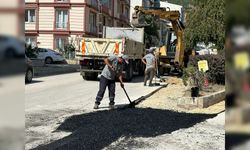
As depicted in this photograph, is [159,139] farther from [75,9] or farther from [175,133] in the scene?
[75,9]

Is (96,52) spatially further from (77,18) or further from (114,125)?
(77,18)

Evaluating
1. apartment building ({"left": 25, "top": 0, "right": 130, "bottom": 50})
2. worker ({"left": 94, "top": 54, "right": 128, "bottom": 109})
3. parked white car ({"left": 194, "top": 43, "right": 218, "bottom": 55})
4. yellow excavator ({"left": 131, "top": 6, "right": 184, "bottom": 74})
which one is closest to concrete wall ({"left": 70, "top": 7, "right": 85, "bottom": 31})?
apartment building ({"left": 25, "top": 0, "right": 130, "bottom": 50})

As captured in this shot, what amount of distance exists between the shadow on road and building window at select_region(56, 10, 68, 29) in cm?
3945

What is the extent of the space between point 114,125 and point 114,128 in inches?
14.8

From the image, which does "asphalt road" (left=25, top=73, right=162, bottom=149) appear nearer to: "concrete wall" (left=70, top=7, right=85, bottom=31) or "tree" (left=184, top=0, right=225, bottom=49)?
"tree" (left=184, top=0, right=225, bottom=49)

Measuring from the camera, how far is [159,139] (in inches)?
292

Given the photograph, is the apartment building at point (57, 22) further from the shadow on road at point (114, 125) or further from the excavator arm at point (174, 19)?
the shadow on road at point (114, 125)

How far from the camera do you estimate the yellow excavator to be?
2531 centimetres

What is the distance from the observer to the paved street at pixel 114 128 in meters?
7.08

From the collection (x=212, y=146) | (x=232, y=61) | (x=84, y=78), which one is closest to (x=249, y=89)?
(x=232, y=61)

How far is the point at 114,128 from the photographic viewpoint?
27.5 feet

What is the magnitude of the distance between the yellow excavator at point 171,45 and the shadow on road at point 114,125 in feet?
47.5

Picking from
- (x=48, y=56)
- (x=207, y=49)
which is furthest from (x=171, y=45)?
(x=48, y=56)

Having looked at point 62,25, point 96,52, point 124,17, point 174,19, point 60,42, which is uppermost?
point 124,17
